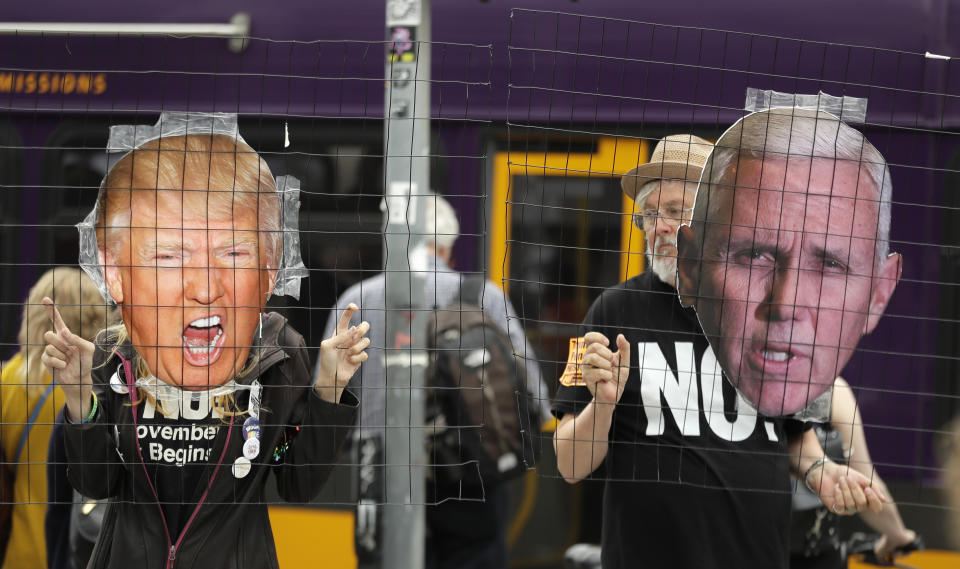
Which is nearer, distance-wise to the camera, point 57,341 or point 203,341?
point 57,341

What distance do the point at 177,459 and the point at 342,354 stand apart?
0.48 metres

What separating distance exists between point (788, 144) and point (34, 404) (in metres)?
2.45

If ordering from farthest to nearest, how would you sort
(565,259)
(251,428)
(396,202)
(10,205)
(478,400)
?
(565,259) → (10,205) → (478,400) → (396,202) → (251,428)

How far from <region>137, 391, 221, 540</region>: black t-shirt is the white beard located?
3.81ft

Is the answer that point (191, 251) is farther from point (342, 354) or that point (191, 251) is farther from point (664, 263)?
point (664, 263)

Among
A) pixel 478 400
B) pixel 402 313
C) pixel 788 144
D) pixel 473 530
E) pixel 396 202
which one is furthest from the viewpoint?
pixel 473 530

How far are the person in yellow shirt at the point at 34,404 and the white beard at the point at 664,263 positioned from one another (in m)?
1.78

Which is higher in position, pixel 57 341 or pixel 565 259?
pixel 565 259

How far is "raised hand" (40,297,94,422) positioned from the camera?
238 cm

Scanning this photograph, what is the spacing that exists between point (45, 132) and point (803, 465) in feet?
11.6

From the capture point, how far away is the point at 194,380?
253 centimetres

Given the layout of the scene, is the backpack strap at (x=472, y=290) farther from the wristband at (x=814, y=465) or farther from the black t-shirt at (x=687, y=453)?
the wristband at (x=814, y=465)

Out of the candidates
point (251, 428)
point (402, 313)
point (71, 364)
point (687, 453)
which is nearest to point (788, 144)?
point (687, 453)

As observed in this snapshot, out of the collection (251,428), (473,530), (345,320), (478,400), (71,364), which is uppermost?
(345,320)
